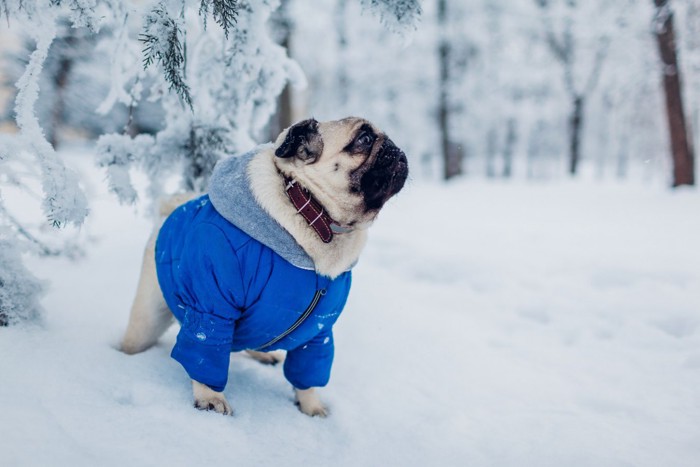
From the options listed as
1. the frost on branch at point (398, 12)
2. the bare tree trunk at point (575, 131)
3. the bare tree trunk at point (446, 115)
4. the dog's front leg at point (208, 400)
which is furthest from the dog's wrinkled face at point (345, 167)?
the bare tree trunk at point (575, 131)

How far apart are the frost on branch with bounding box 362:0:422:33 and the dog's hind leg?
196 cm

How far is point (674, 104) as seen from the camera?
9719mm

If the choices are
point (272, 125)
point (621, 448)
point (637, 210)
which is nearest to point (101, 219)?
point (621, 448)

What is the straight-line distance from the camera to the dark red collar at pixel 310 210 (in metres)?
2.35

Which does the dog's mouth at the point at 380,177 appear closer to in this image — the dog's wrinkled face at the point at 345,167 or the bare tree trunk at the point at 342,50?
the dog's wrinkled face at the point at 345,167

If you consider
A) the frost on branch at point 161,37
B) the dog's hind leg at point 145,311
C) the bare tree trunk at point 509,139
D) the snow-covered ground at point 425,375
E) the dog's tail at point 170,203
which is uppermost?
the frost on branch at point 161,37

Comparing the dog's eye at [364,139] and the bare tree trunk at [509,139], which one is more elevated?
the dog's eye at [364,139]

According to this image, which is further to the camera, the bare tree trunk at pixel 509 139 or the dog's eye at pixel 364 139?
the bare tree trunk at pixel 509 139

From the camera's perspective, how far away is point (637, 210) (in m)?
8.62

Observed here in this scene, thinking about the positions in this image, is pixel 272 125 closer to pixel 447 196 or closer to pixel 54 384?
pixel 447 196

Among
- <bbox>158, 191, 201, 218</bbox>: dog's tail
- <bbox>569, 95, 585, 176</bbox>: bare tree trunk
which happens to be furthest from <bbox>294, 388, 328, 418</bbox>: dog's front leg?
<bbox>569, 95, 585, 176</bbox>: bare tree trunk

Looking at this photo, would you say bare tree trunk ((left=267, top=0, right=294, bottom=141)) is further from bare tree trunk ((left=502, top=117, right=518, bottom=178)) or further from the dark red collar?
bare tree trunk ((left=502, top=117, right=518, bottom=178))

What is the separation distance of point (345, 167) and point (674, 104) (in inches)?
404

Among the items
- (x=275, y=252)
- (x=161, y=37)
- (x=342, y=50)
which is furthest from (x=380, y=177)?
(x=342, y=50)
